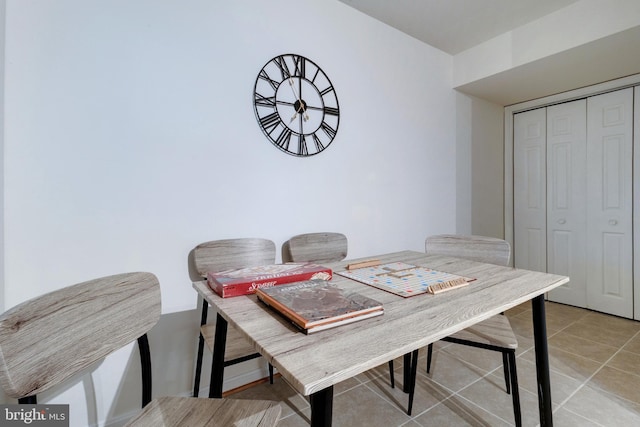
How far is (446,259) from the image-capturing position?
1.59m

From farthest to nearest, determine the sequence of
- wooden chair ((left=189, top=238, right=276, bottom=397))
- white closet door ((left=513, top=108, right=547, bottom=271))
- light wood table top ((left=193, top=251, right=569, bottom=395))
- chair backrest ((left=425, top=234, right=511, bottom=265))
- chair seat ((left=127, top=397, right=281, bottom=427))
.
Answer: white closet door ((left=513, top=108, right=547, bottom=271)) < chair backrest ((left=425, top=234, right=511, bottom=265)) < wooden chair ((left=189, top=238, right=276, bottom=397)) < chair seat ((left=127, top=397, right=281, bottom=427)) < light wood table top ((left=193, top=251, right=569, bottom=395))

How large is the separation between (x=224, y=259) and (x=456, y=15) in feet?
8.07

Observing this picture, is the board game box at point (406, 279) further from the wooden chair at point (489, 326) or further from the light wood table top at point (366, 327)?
the wooden chair at point (489, 326)

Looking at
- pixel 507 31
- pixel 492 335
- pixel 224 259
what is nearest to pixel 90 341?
pixel 224 259

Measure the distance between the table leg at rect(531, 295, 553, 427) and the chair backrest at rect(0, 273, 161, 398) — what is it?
54.4 inches

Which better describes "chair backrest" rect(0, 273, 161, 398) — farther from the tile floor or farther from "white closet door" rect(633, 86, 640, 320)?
"white closet door" rect(633, 86, 640, 320)

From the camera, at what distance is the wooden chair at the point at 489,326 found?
1305 mm

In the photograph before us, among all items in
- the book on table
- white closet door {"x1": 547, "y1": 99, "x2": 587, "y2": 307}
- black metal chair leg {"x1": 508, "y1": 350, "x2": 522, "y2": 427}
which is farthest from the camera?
white closet door {"x1": 547, "y1": 99, "x2": 587, "y2": 307}

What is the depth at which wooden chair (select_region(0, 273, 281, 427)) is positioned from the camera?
0.63 meters

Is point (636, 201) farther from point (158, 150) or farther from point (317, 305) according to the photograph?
point (158, 150)

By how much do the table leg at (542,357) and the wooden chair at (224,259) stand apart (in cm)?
122

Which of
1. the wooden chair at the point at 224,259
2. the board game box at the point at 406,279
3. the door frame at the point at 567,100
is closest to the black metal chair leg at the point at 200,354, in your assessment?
the wooden chair at the point at 224,259

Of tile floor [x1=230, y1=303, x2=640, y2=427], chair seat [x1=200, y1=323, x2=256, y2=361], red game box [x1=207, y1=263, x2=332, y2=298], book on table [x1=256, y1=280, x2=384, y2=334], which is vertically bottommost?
tile floor [x1=230, y1=303, x2=640, y2=427]

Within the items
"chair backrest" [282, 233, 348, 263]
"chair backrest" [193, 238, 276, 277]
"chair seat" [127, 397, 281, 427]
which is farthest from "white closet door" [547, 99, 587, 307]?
"chair seat" [127, 397, 281, 427]
